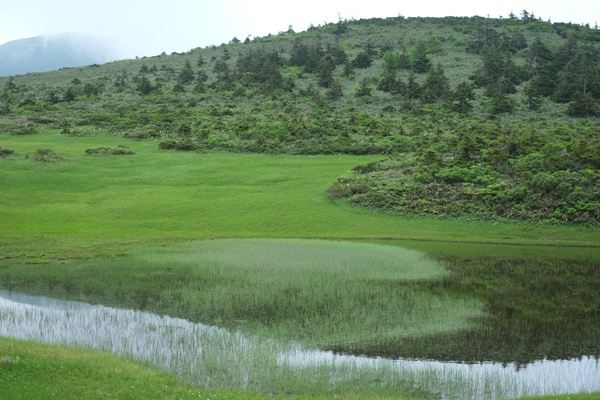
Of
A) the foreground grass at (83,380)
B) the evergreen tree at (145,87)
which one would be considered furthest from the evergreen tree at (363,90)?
the foreground grass at (83,380)

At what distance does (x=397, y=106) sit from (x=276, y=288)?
302 ft

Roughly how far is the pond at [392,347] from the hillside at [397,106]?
25.1 meters

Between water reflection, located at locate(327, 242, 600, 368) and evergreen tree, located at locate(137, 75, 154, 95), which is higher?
evergreen tree, located at locate(137, 75, 154, 95)

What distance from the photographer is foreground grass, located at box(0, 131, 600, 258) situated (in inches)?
1617

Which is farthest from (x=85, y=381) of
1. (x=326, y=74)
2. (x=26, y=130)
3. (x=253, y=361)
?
(x=326, y=74)

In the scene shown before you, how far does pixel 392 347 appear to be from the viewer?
17906 millimetres

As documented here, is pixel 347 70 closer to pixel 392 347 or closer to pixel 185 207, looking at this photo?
pixel 185 207

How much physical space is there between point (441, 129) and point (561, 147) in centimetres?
2905

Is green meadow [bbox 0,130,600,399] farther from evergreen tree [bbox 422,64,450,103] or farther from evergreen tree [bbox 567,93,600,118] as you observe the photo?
evergreen tree [bbox 567,93,600,118]

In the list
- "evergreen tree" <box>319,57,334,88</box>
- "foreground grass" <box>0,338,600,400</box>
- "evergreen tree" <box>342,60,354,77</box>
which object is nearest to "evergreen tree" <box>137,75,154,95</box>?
"evergreen tree" <box>319,57,334,88</box>

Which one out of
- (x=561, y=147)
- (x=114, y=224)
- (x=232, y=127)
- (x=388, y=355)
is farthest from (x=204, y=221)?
(x=232, y=127)

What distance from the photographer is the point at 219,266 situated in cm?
3044

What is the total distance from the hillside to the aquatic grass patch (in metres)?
19.2

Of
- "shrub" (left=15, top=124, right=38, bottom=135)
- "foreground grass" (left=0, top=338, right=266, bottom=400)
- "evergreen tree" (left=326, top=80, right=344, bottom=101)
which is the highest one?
"evergreen tree" (left=326, top=80, right=344, bottom=101)
